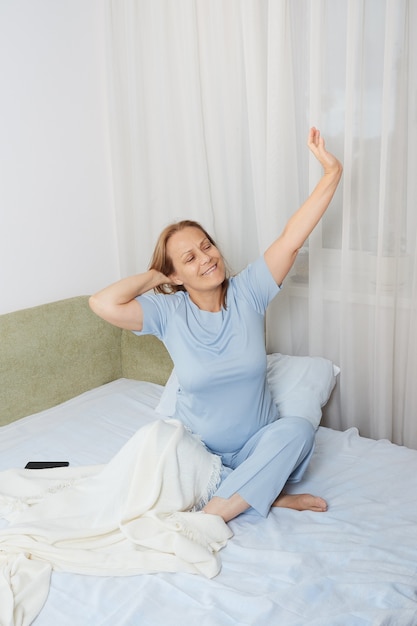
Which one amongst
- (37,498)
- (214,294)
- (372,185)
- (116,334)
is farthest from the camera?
(116,334)

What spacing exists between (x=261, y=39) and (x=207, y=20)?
26 centimetres

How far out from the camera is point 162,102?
259 centimetres

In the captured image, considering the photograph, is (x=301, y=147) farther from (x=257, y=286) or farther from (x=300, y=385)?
(x=300, y=385)

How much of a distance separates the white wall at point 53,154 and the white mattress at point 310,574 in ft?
3.84

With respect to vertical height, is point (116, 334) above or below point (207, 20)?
below

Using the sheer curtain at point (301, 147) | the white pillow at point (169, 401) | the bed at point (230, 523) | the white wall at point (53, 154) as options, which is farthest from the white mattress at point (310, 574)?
the white wall at point (53, 154)

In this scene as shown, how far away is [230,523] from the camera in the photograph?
1698 mm

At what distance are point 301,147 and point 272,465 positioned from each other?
1128mm

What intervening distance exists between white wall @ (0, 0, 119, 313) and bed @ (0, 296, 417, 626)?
0.17m

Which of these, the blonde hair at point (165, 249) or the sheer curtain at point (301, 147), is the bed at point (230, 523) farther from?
the blonde hair at point (165, 249)

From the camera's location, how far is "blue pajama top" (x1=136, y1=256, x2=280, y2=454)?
190 cm

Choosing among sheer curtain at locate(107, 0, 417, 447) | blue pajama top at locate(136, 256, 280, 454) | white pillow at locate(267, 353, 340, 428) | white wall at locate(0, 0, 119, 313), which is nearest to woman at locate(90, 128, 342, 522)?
blue pajama top at locate(136, 256, 280, 454)

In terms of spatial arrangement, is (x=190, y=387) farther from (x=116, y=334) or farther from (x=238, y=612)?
(x=116, y=334)

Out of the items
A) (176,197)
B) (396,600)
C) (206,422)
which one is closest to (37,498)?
(206,422)
